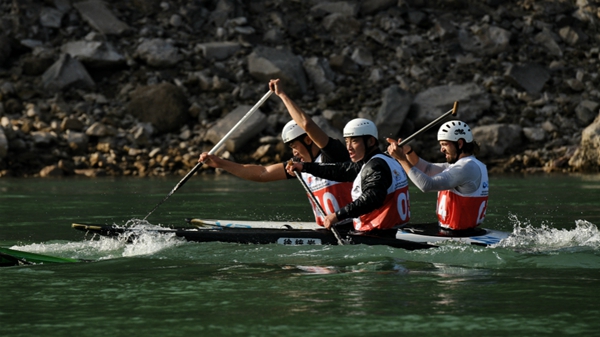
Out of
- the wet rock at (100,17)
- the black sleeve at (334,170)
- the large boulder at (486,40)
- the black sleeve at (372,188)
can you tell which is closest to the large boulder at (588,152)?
the large boulder at (486,40)

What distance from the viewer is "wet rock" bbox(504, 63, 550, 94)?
102 feet

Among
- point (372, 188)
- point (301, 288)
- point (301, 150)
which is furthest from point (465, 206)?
point (301, 288)

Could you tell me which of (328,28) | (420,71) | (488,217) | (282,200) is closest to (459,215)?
(488,217)

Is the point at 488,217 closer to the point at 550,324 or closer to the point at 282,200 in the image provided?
the point at 282,200

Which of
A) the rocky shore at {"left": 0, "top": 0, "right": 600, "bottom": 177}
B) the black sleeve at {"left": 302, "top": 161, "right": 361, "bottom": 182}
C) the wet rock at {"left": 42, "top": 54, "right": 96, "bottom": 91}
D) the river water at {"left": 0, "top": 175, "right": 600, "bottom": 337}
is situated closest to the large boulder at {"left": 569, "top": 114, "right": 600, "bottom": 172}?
the rocky shore at {"left": 0, "top": 0, "right": 600, "bottom": 177}

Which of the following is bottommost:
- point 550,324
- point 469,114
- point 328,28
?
point 550,324

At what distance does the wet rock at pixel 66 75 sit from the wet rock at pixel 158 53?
1.97 meters

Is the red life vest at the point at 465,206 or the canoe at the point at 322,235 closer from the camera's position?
the canoe at the point at 322,235

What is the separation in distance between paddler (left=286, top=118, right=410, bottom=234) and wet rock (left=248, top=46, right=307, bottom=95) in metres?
19.3

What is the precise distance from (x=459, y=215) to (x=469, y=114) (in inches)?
760

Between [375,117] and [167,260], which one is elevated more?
[375,117]

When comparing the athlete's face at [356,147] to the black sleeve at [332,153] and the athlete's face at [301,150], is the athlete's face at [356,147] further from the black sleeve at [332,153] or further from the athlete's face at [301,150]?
the athlete's face at [301,150]

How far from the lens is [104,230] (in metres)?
11.3

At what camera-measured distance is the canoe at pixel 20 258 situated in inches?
374
